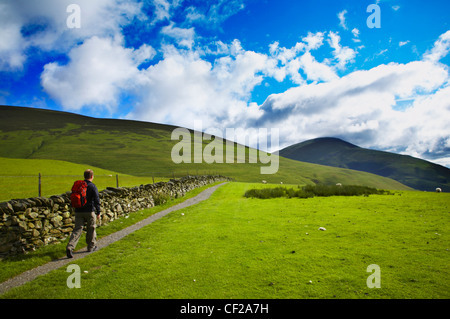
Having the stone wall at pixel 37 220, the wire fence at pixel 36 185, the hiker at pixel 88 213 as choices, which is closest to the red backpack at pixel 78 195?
the hiker at pixel 88 213

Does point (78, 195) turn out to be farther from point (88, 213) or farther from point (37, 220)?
point (37, 220)

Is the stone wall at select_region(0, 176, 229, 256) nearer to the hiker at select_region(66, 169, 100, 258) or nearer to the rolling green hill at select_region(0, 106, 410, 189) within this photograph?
the hiker at select_region(66, 169, 100, 258)

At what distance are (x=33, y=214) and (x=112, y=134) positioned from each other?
171 m

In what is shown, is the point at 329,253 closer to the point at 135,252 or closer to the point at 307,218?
the point at 307,218

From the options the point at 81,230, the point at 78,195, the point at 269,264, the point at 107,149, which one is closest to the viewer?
the point at 269,264

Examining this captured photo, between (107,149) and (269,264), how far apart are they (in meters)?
135

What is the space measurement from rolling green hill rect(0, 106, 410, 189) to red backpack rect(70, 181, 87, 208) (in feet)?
204

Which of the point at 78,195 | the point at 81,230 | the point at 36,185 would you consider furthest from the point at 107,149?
the point at 78,195

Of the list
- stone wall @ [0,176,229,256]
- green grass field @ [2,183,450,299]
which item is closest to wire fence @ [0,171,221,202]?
stone wall @ [0,176,229,256]

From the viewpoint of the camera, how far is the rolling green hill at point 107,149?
10075cm

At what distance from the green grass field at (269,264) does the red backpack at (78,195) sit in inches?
82.7

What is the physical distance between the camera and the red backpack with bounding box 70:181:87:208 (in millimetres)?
8734

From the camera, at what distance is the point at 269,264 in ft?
22.1
